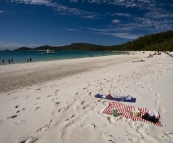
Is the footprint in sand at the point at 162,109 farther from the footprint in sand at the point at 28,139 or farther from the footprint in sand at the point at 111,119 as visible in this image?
the footprint in sand at the point at 28,139

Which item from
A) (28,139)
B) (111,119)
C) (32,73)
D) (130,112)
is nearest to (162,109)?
(130,112)

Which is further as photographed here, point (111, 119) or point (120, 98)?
point (120, 98)

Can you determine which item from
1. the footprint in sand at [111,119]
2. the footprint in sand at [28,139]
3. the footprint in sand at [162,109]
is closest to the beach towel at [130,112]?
the footprint in sand at [111,119]

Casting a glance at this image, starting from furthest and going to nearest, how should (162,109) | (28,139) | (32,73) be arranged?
1. (32,73)
2. (162,109)
3. (28,139)

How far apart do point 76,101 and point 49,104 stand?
1138mm

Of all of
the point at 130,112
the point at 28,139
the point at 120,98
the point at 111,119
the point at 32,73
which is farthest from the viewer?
the point at 32,73

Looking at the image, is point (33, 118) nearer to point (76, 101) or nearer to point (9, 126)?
point (9, 126)

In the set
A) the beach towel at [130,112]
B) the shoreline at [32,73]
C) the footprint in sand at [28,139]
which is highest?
the beach towel at [130,112]

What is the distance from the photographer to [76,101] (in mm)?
5914

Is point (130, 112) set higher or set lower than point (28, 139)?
higher

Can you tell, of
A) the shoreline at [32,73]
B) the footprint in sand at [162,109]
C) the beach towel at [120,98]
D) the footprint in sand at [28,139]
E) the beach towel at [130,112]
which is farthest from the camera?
the shoreline at [32,73]

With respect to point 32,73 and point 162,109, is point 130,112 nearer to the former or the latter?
point 162,109

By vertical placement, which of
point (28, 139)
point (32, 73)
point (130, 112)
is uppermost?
point (130, 112)

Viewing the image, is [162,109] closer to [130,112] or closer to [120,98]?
[130,112]
